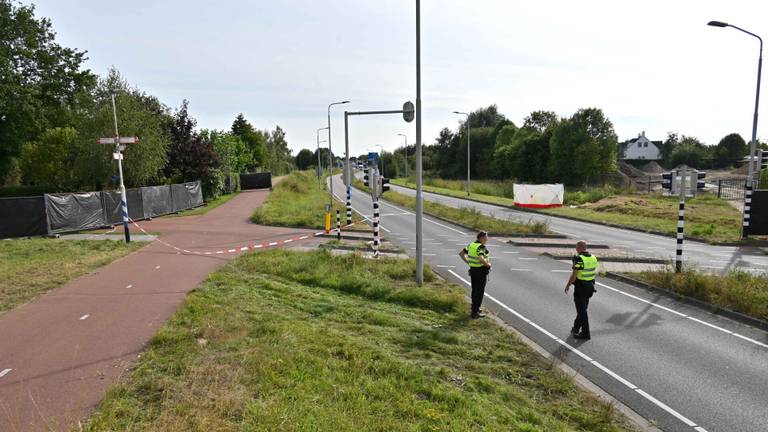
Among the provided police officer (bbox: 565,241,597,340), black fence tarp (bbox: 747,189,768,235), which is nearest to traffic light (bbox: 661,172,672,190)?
police officer (bbox: 565,241,597,340)

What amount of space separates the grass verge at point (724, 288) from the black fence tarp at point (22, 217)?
857 inches

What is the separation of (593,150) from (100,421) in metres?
57.0

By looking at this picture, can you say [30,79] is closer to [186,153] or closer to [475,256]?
[186,153]

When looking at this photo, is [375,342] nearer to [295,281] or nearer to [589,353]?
[589,353]

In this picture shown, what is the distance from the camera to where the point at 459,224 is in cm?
2684

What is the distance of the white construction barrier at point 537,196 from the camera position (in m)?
37.4

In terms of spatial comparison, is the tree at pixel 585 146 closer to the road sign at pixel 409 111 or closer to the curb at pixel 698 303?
the curb at pixel 698 303

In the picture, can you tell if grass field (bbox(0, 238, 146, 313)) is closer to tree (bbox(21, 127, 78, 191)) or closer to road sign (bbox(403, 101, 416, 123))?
road sign (bbox(403, 101, 416, 123))

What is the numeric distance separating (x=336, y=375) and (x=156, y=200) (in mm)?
25002

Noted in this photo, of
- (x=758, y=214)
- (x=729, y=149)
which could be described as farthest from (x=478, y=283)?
(x=729, y=149)

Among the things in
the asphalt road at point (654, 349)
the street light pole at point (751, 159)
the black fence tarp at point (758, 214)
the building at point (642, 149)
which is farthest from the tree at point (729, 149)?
the asphalt road at point (654, 349)

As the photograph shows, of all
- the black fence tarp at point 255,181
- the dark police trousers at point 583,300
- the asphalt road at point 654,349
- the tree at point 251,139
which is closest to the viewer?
the asphalt road at point 654,349

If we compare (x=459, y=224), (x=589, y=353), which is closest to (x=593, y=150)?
(x=459, y=224)

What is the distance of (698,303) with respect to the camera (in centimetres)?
1068
